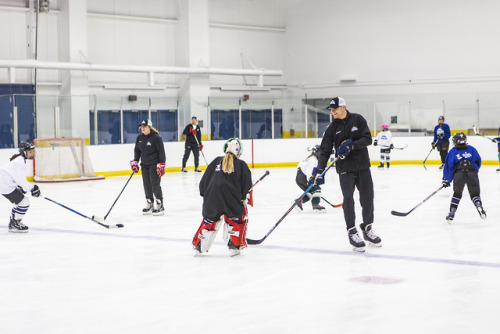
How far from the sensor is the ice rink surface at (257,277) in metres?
3.61

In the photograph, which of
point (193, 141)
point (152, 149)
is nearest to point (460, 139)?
point (152, 149)

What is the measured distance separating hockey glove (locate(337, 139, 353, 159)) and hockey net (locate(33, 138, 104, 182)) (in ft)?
30.9

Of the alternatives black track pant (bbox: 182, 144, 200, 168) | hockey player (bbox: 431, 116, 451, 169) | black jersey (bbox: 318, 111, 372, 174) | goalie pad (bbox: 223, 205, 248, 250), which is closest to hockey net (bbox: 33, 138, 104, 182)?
black track pant (bbox: 182, 144, 200, 168)

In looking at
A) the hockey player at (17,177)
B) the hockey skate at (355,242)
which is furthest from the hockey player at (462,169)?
the hockey player at (17,177)

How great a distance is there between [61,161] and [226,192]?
9.43m

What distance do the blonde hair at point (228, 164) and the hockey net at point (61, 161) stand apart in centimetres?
905

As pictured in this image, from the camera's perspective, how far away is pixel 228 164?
210 inches

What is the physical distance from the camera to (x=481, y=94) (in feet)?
56.9

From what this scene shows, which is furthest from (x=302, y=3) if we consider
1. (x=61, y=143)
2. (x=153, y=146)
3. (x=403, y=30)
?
(x=153, y=146)

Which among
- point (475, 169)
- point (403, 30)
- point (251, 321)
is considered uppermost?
point (403, 30)

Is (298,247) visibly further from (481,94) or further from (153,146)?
(481,94)

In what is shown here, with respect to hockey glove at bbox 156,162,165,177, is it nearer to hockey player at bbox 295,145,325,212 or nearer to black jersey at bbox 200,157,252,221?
hockey player at bbox 295,145,325,212

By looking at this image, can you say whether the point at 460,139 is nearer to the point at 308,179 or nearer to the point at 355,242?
the point at 308,179

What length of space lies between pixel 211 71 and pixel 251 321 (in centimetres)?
1669
